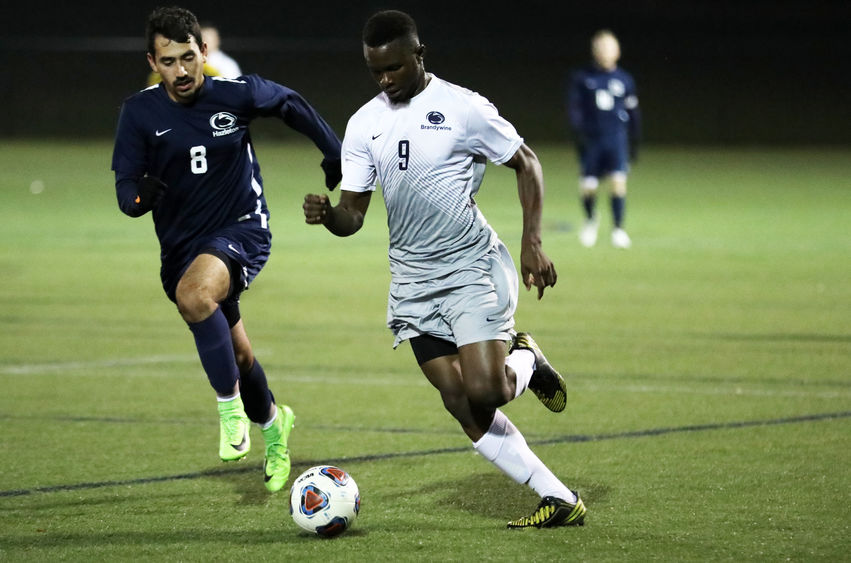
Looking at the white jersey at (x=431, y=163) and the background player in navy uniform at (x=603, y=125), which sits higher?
the white jersey at (x=431, y=163)

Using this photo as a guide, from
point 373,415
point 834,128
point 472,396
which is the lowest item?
point 834,128

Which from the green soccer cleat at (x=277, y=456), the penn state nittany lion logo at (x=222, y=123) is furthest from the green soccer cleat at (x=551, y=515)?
the penn state nittany lion logo at (x=222, y=123)

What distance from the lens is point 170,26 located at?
578 centimetres

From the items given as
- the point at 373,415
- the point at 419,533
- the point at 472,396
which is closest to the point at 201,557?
the point at 419,533

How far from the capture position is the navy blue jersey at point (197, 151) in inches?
233

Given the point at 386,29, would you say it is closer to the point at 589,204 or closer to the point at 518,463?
the point at 518,463

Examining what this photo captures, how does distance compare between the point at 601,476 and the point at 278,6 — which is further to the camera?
the point at 278,6

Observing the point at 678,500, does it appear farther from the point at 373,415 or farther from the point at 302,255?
the point at 302,255

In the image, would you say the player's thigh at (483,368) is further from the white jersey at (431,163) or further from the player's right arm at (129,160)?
the player's right arm at (129,160)

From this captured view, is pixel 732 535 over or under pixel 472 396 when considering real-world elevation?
under

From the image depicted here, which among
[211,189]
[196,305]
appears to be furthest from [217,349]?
[211,189]

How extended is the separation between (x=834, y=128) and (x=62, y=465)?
33.4 metres

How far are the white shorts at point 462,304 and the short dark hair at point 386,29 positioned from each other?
2.98 feet

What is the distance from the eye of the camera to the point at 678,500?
5.57m
